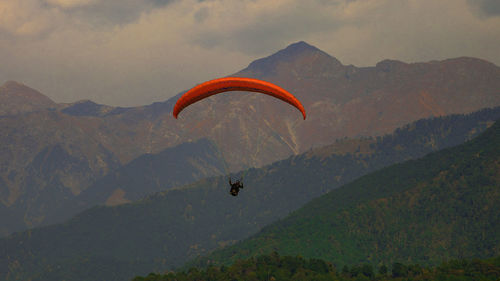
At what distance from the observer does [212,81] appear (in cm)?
6981

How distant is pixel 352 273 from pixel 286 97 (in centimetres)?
13544

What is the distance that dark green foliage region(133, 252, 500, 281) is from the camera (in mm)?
171000

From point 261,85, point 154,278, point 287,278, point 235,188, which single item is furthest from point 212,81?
point 154,278

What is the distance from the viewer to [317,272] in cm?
18575

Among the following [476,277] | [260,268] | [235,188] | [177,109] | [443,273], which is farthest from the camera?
[260,268]

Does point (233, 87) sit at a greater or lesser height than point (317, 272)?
greater

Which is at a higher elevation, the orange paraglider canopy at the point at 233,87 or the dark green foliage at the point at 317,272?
the orange paraglider canopy at the point at 233,87

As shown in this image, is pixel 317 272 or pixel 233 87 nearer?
pixel 233 87

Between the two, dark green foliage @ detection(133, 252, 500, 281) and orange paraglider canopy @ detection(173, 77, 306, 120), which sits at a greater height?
orange paraglider canopy @ detection(173, 77, 306, 120)

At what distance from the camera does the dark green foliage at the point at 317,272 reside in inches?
6732

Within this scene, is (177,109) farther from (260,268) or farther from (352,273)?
(352,273)

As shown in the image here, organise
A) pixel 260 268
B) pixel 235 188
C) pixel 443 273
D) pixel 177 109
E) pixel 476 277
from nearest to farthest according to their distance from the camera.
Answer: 1. pixel 235 188
2. pixel 177 109
3. pixel 476 277
4. pixel 443 273
5. pixel 260 268

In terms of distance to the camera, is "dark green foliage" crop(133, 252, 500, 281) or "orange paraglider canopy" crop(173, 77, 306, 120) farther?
"dark green foliage" crop(133, 252, 500, 281)

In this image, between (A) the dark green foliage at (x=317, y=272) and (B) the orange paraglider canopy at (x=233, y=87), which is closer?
(B) the orange paraglider canopy at (x=233, y=87)
